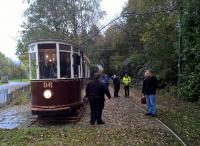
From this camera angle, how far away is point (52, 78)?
13.8 meters

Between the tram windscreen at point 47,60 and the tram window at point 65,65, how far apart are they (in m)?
0.29

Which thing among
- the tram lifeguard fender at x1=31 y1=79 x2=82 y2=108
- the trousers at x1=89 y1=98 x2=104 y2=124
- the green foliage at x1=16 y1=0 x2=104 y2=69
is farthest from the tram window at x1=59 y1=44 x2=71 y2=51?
the green foliage at x1=16 y1=0 x2=104 y2=69

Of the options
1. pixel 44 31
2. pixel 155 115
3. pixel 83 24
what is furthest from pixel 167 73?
pixel 83 24

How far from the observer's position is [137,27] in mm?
39906

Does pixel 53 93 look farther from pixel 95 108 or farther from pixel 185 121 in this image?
pixel 185 121

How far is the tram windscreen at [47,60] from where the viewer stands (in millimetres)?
13953

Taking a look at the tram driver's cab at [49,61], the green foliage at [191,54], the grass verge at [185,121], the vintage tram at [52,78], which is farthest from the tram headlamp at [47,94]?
the green foliage at [191,54]

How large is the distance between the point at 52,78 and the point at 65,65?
2.63 ft

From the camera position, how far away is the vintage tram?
13727 millimetres

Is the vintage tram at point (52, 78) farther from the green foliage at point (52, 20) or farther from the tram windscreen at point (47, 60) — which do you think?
the green foliage at point (52, 20)

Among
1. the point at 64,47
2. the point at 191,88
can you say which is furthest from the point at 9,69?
the point at 64,47

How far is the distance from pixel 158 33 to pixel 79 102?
12.9 meters

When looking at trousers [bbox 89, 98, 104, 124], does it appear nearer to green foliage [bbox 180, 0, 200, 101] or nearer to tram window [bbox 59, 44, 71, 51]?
tram window [bbox 59, 44, 71, 51]

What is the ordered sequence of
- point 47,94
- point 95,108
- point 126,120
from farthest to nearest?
point 126,120
point 47,94
point 95,108
